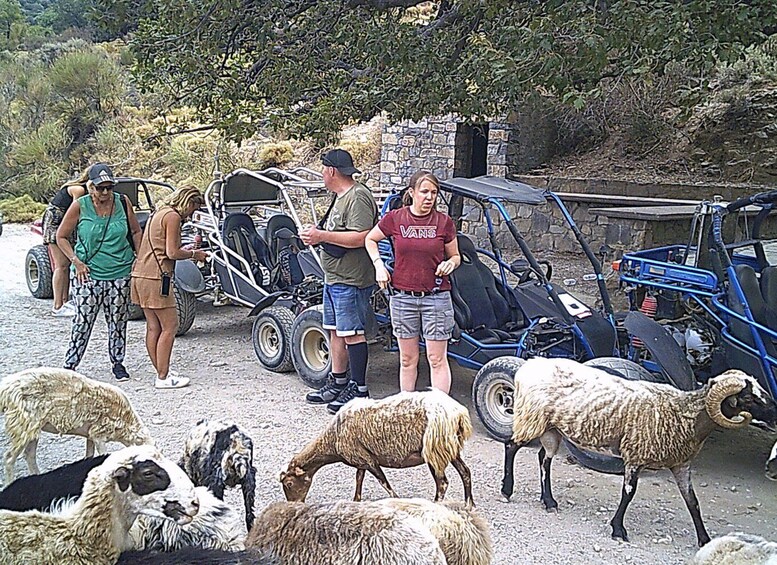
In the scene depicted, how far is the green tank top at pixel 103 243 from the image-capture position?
7191 mm

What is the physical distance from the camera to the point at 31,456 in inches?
206

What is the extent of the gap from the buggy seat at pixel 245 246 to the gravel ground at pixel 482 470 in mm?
928

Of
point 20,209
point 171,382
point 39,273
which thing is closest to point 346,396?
point 171,382

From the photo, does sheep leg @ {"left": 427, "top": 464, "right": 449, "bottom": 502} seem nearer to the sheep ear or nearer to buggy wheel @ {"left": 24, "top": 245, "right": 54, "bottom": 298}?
the sheep ear

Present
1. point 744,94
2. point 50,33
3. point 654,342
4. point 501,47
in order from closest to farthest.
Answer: point 654,342, point 501,47, point 744,94, point 50,33

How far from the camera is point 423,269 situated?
614cm

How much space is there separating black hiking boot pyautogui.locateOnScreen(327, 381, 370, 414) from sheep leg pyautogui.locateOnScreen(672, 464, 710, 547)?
2768 millimetres

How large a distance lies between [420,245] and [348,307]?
1.03m

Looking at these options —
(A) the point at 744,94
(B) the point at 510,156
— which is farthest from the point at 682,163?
(B) the point at 510,156

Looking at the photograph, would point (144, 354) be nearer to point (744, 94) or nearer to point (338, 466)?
point (338, 466)

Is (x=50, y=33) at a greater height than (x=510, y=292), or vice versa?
(x=50, y=33)

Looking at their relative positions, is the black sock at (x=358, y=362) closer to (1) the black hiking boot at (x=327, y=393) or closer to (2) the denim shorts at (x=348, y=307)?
(2) the denim shorts at (x=348, y=307)

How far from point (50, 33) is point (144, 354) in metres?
29.7

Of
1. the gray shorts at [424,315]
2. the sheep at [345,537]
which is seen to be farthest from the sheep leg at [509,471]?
the sheep at [345,537]
